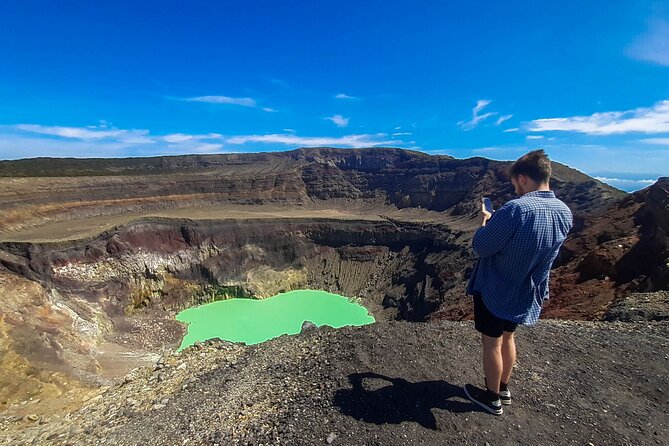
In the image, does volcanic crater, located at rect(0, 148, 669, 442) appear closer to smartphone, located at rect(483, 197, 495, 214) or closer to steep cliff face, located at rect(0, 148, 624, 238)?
steep cliff face, located at rect(0, 148, 624, 238)

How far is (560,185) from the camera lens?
1569 inches

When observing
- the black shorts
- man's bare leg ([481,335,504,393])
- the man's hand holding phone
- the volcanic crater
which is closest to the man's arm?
the man's hand holding phone

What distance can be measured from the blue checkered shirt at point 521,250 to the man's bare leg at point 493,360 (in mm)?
284

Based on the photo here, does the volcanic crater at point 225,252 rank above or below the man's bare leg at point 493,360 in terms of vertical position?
below

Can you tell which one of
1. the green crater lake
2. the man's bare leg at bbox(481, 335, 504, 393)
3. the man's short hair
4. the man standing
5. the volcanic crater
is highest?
the man's short hair

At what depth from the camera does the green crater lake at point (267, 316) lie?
24.4m

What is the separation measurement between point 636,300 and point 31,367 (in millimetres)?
19036

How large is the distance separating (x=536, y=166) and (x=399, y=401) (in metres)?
2.60

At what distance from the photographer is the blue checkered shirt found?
3260 mm

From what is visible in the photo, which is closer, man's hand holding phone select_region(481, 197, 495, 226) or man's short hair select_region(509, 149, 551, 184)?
man's short hair select_region(509, 149, 551, 184)

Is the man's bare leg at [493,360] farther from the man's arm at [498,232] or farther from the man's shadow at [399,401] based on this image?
the man's arm at [498,232]

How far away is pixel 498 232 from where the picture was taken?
331cm

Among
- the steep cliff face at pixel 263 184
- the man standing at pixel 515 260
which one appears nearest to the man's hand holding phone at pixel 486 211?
the man standing at pixel 515 260

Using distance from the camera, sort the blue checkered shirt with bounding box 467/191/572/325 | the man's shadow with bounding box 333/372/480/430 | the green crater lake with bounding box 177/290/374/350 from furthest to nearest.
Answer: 1. the green crater lake with bounding box 177/290/374/350
2. the man's shadow with bounding box 333/372/480/430
3. the blue checkered shirt with bounding box 467/191/572/325
